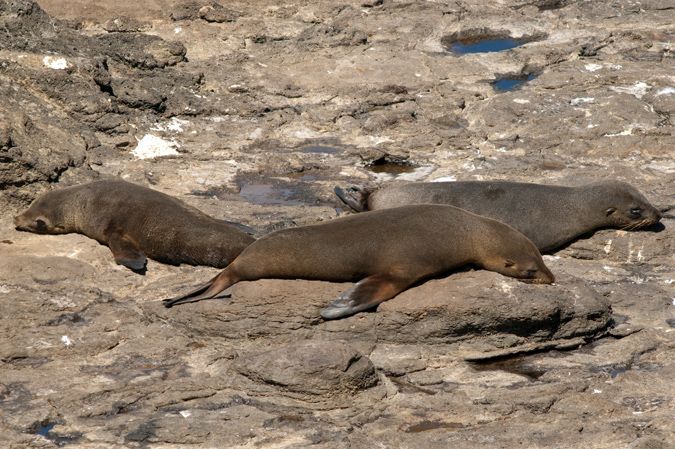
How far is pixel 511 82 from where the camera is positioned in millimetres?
13000

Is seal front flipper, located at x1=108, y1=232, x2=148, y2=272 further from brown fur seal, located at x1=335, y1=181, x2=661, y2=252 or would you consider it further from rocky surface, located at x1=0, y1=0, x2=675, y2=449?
brown fur seal, located at x1=335, y1=181, x2=661, y2=252

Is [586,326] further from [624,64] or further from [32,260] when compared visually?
[624,64]

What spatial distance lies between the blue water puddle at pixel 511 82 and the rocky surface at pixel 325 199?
129 millimetres

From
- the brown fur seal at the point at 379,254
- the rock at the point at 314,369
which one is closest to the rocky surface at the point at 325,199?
the rock at the point at 314,369

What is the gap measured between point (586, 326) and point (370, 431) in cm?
187

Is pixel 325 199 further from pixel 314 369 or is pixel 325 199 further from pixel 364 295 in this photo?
pixel 314 369

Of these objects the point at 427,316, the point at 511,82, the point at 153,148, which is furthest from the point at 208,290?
the point at 511,82

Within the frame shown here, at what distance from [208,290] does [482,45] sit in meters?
7.09

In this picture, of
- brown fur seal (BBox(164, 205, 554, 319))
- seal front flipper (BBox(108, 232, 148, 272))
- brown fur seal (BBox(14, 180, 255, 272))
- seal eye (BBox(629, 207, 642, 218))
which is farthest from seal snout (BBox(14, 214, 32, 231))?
seal eye (BBox(629, 207, 642, 218))

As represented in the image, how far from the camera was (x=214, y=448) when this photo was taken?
6.26 m

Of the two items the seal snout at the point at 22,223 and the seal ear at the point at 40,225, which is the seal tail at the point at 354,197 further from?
the seal snout at the point at 22,223

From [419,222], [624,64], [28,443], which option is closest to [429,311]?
[419,222]

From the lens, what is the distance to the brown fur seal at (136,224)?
8.59 m

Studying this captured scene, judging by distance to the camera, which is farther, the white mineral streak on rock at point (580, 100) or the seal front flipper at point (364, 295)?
the white mineral streak on rock at point (580, 100)
